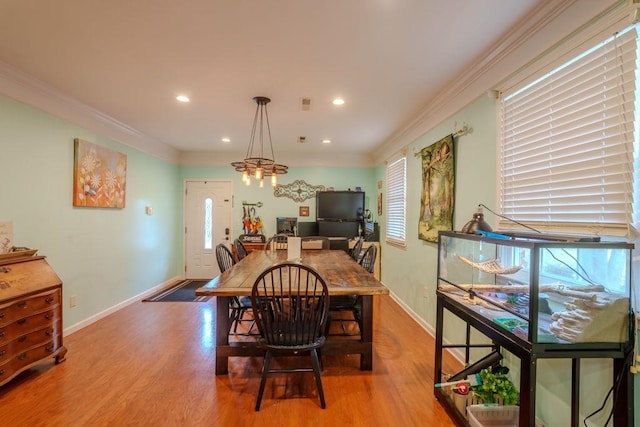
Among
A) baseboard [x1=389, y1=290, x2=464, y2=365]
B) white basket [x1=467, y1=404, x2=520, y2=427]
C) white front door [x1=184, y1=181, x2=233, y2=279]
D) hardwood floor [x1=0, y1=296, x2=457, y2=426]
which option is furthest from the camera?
white front door [x1=184, y1=181, x2=233, y2=279]

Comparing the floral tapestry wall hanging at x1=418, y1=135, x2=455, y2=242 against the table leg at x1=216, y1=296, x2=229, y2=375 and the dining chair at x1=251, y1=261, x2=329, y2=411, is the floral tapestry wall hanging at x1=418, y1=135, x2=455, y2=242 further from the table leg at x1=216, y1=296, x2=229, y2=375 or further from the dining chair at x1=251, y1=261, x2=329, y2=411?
the table leg at x1=216, y1=296, x2=229, y2=375

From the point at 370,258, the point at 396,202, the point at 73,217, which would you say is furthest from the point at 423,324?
the point at 73,217

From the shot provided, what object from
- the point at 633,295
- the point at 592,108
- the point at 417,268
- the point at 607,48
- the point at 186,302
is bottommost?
the point at 186,302

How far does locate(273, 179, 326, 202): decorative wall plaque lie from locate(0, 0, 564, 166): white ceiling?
2.34 m

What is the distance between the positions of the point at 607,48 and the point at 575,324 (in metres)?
1.26

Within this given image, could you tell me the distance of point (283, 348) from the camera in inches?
74.1

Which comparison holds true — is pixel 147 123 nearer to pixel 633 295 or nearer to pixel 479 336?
pixel 479 336

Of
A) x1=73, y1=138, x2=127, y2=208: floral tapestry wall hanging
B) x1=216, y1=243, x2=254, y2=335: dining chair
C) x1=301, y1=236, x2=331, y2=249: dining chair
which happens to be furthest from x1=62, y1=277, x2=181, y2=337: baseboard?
x1=301, y1=236, x2=331, y2=249: dining chair

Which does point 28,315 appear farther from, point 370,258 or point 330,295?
point 370,258

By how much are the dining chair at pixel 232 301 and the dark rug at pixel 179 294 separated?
1.05 m

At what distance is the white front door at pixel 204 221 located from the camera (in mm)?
5664

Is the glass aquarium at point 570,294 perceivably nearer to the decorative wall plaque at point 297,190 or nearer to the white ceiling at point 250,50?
the white ceiling at point 250,50

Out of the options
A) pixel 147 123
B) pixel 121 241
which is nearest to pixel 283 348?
pixel 121 241

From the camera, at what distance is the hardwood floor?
1.82 meters
